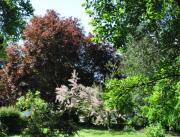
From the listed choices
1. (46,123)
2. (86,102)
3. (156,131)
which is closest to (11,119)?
(86,102)

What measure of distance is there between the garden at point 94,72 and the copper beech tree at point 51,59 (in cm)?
9

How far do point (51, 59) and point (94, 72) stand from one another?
4.35 meters

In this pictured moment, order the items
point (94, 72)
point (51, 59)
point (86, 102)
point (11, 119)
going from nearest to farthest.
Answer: point (11, 119) < point (86, 102) < point (51, 59) < point (94, 72)

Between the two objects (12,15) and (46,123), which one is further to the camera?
(12,15)

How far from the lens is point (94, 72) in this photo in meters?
38.5

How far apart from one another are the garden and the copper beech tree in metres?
0.09

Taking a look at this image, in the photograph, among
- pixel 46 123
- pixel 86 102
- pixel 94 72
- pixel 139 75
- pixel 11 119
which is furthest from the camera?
pixel 94 72

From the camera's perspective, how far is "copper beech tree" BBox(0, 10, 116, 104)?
3666 centimetres

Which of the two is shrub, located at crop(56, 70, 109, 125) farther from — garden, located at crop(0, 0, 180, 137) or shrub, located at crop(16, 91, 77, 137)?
shrub, located at crop(16, 91, 77, 137)

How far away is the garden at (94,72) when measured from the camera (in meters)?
7.83

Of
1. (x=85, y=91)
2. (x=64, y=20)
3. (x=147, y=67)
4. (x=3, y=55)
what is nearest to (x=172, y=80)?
(x=3, y=55)

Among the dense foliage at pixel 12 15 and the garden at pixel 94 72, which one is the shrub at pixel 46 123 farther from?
the dense foliage at pixel 12 15

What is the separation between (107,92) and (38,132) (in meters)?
5.86

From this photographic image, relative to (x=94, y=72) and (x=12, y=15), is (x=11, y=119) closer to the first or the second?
(x=12, y=15)
